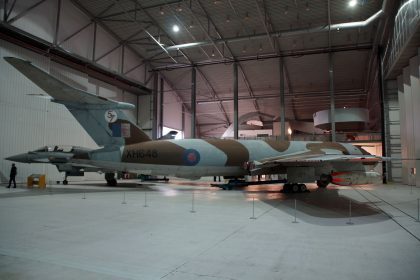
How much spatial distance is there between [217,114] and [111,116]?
29495 millimetres

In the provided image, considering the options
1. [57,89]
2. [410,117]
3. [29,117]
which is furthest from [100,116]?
[410,117]

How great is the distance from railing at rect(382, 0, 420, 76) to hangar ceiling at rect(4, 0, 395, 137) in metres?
2.22

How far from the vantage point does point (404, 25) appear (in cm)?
1611

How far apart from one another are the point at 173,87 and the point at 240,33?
13.2m

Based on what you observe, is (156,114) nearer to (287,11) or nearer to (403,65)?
(287,11)

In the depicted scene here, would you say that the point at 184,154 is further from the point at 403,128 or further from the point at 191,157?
the point at 403,128

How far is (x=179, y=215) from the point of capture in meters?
7.57

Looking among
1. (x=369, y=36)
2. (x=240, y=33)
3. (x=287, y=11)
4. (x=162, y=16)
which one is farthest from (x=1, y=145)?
(x=369, y=36)

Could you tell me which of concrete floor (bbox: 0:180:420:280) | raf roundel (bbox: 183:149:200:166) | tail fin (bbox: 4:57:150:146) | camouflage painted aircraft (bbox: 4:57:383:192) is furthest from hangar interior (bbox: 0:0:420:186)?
concrete floor (bbox: 0:180:420:280)

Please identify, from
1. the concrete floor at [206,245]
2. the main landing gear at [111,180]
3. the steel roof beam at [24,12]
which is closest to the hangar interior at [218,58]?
the steel roof beam at [24,12]

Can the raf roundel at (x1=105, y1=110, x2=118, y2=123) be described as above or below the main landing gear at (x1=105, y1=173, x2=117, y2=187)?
above

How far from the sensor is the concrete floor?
3600 mm

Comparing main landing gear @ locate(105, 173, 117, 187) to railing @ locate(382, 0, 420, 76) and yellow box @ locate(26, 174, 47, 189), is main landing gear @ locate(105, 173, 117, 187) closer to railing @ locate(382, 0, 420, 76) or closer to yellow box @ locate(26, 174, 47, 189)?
yellow box @ locate(26, 174, 47, 189)

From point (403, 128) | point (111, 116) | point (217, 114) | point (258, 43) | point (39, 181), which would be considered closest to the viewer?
point (111, 116)
